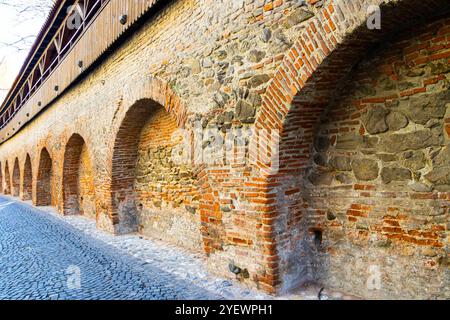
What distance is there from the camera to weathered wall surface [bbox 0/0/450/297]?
9.03ft

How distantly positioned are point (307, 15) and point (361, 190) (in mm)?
1765

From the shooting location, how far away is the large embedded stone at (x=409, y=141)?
9.04 ft

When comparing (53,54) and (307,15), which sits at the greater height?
(53,54)

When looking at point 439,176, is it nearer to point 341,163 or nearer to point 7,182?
point 341,163

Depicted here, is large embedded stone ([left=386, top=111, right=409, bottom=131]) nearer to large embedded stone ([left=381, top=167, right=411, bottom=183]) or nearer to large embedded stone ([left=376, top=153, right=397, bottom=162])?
large embedded stone ([left=376, top=153, right=397, bottom=162])

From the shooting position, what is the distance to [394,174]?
2.96 metres

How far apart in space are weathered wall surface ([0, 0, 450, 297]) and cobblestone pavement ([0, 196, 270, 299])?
1.63 ft

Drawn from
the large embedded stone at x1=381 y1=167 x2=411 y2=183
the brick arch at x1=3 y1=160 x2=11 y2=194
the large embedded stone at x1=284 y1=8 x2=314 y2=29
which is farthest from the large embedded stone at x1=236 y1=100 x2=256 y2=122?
the brick arch at x1=3 y1=160 x2=11 y2=194

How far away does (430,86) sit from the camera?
274 centimetres

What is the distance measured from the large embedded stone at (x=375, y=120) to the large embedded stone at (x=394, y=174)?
1.25 ft

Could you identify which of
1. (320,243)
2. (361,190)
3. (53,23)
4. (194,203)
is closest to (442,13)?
(361,190)

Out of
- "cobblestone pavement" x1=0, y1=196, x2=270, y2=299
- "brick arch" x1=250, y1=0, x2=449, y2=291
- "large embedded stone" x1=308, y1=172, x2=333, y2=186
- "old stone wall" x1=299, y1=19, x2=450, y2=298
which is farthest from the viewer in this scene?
"cobblestone pavement" x1=0, y1=196, x2=270, y2=299

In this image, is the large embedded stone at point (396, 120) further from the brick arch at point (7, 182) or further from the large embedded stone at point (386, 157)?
the brick arch at point (7, 182)

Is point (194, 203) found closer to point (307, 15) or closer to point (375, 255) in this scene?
point (375, 255)
